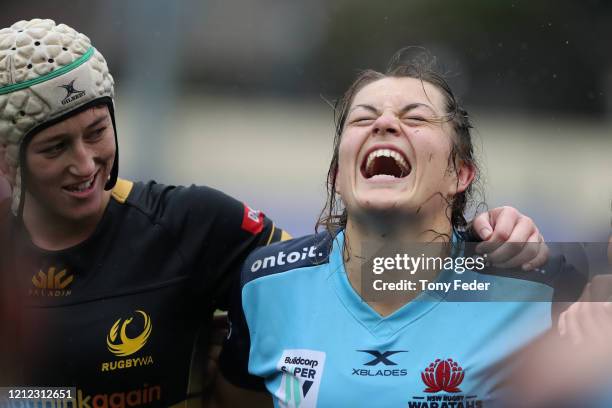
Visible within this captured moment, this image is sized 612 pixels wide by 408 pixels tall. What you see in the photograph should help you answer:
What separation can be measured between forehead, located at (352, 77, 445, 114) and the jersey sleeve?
0.58 metres

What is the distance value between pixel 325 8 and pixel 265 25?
0.85 metres

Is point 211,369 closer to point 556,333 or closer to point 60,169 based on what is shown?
point 60,169

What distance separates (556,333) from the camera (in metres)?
2.21

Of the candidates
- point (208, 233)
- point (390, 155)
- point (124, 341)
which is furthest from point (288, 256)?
point (124, 341)

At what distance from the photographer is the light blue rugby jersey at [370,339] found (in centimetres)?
223

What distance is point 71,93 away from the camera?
252cm

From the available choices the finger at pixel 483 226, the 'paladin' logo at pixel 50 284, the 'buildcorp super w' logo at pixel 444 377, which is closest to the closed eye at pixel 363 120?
the finger at pixel 483 226

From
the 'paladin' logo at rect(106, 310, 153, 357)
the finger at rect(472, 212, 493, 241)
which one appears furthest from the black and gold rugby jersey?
the finger at rect(472, 212, 493, 241)

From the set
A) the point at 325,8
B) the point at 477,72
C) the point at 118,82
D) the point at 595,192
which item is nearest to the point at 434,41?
the point at 477,72

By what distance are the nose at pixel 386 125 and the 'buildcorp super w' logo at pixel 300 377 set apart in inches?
24.9

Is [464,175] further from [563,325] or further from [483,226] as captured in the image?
[563,325]

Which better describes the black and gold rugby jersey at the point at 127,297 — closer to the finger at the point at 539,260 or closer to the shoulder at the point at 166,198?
the shoulder at the point at 166,198

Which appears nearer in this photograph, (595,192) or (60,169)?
(60,169)

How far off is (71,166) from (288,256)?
0.69 m
